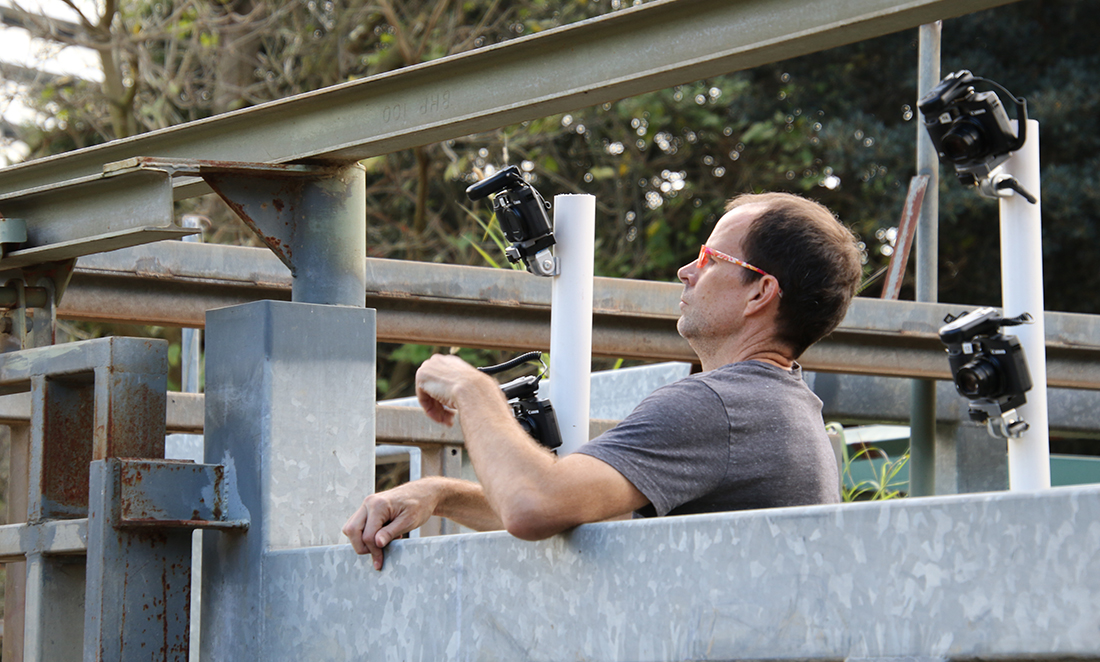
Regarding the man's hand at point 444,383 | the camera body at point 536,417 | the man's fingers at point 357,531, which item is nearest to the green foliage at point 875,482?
the camera body at point 536,417

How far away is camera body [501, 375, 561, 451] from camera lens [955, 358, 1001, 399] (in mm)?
847

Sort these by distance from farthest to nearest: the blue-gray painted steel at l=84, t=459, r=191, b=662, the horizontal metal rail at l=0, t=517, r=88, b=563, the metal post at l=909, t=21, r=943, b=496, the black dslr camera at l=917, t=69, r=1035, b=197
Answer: the metal post at l=909, t=21, r=943, b=496
the horizontal metal rail at l=0, t=517, r=88, b=563
the blue-gray painted steel at l=84, t=459, r=191, b=662
the black dslr camera at l=917, t=69, r=1035, b=197

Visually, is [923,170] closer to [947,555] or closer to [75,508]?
[75,508]

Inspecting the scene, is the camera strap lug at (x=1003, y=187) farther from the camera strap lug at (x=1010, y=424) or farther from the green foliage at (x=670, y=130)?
the green foliage at (x=670, y=130)

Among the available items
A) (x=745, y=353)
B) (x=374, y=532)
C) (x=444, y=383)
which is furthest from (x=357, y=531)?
(x=745, y=353)

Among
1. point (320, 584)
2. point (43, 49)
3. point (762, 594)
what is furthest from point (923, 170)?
point (43, 49)

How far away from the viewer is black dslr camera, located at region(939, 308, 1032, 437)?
6.72ft

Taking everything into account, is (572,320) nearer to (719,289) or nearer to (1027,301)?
(719,289)

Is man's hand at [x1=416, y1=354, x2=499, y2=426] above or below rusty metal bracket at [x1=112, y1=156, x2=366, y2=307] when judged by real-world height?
below

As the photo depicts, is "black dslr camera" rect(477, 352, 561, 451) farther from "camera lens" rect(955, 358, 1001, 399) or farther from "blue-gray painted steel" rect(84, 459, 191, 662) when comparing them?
"camera lens" rect(955, 358, 1001, 399)

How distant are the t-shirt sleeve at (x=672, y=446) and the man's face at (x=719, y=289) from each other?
15.9 inches

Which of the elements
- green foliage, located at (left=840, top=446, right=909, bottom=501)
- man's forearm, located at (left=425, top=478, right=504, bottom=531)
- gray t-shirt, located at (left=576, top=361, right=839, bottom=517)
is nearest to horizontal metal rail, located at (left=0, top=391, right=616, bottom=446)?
green foliage, located at (left=840, top=446, right=909, bottom=501)

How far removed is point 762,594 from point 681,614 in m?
0.15

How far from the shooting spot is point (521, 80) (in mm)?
2557
